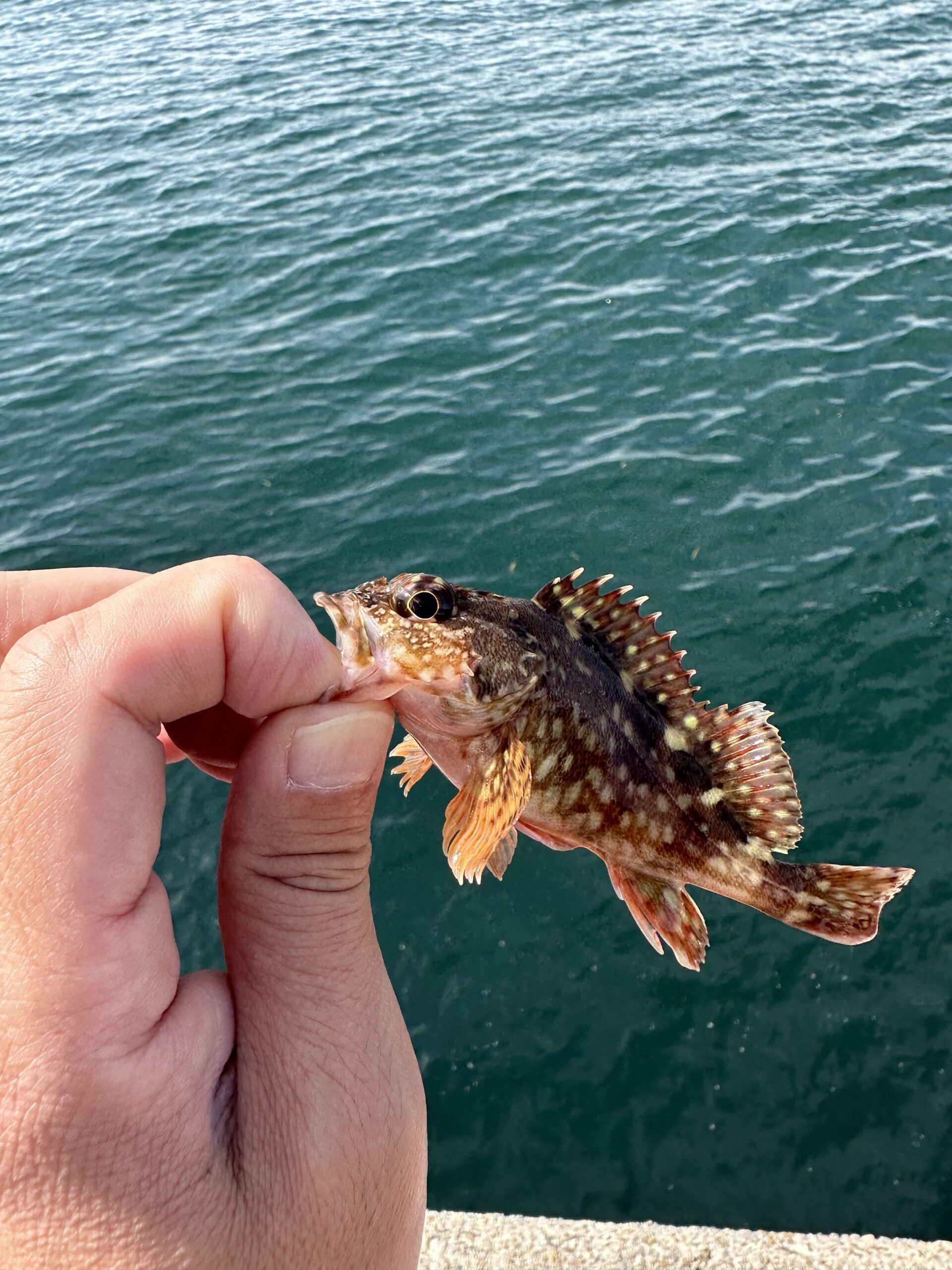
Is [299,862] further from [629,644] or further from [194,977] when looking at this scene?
[629,644]

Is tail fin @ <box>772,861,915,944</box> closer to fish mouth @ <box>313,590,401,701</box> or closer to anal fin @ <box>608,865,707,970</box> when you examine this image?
anal fin @ <box>608,865,707,970</box>

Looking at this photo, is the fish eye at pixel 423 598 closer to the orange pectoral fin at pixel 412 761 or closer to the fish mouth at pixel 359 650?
the fish mouth at pixel 359 650

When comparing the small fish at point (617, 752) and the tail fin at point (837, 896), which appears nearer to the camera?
the small fish at point (617, 752)

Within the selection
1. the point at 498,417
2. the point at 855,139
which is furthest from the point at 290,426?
the point at 855,139

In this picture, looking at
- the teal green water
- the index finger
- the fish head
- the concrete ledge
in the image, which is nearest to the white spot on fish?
the fish head

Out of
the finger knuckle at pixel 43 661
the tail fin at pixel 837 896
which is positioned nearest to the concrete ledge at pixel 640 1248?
the tail fin at pixel 837 896

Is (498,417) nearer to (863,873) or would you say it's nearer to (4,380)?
(4,380)
